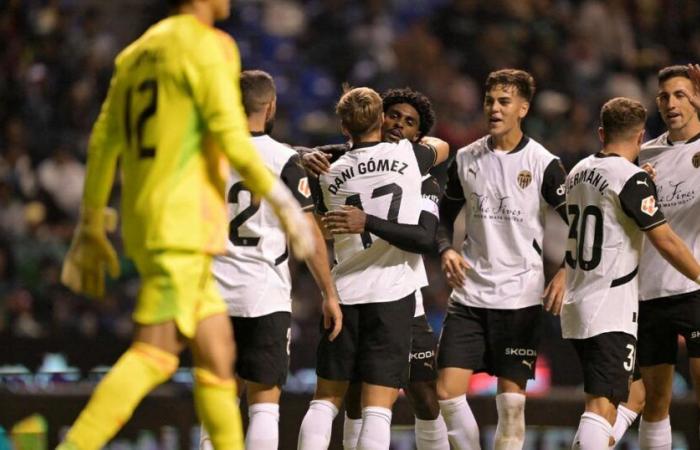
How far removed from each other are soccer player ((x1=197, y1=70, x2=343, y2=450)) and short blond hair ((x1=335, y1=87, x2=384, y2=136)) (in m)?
0.41

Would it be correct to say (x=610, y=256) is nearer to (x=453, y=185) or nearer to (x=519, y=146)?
(x=519, y=146)

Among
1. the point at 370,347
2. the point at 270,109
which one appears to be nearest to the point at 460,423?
the point at 370,347

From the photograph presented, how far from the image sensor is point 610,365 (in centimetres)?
684

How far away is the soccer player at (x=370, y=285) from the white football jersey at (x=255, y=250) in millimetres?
423

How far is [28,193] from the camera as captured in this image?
44.3 ft

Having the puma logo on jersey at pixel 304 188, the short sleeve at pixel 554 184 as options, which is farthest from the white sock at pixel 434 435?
the puma logo on jersey at pixel 304 188

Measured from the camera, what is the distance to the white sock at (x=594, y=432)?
22.3 feet

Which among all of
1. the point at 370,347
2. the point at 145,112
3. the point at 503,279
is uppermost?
the point at 145,112

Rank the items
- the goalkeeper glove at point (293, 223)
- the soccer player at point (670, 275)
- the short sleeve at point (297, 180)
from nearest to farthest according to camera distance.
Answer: the goalkeeper glove at point (293, 223)
the short sleeve at point (297, 180)
the soccer player at point (670, 275)

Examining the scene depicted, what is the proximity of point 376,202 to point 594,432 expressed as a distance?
168 centimetres

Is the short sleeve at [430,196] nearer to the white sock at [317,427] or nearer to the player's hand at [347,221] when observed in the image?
the player's hand at [347,221]

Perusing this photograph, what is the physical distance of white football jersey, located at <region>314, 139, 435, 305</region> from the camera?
6.94m

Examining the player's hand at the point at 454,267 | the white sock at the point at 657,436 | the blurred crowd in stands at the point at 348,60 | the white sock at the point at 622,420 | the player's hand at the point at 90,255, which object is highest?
the blurred crowd in stands at the point at 348,60

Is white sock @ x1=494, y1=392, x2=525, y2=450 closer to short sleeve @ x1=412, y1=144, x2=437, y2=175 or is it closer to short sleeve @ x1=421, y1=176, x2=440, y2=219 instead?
short sleeve @ x1=421, y1=176, x2=440, y2=219
